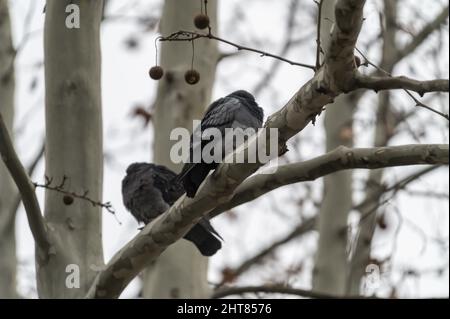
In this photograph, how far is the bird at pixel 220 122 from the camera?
3929 millimetres

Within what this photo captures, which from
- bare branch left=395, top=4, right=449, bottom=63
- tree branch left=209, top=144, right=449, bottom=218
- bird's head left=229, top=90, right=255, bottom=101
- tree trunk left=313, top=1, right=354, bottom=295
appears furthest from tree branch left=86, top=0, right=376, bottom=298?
bare branch left=395, top=4, right=449, bottom=63

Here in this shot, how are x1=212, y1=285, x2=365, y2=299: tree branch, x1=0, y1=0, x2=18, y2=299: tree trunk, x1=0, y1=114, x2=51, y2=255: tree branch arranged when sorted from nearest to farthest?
1. x1=0, y1=114, x2=51, y2=255: tree branch
2. x1=212, y1=285, x2=365, y2=299: tree branch
3. x1=0, y1=0, x2=18, y2=299: tree trunk

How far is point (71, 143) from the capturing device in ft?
14.9

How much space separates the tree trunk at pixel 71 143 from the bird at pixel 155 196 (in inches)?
31.0

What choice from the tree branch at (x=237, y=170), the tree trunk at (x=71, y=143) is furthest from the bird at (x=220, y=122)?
the tree trunk at (x=71, y=143)

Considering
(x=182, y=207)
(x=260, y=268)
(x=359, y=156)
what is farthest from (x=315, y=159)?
(x=260, y=268)

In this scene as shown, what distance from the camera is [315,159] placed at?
392 centimetres

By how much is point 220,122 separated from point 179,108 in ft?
4.05

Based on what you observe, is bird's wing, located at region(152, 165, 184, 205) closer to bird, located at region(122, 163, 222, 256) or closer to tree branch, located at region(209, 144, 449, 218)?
bird, located at region(122, 163, 222, 256)

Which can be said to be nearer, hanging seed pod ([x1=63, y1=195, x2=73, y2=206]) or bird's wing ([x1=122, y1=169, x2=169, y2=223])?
hanging seed pod ([x1=63, y1=195, x2=73, y2=206])

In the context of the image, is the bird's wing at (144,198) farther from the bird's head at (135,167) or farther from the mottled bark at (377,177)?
the mottled bark at (377,177)

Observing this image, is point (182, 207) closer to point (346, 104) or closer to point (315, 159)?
point (315, 159)

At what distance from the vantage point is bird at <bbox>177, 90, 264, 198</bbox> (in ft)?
12.9

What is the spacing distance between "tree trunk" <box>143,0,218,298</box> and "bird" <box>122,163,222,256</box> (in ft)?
0.53
